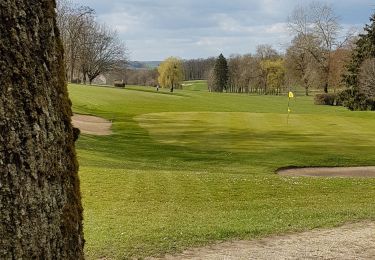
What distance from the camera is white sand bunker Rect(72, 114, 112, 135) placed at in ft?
102

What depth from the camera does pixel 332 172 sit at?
21.0 m

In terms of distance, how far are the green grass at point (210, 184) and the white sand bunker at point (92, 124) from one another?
1.03 metres

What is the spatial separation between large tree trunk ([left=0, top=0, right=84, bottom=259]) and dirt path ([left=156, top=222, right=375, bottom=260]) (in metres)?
5.36

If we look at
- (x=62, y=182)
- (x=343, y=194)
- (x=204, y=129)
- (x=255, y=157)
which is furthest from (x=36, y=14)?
(x=204, y=129)

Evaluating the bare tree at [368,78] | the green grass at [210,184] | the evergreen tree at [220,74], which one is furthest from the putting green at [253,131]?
the evergreen tree at [220,74]

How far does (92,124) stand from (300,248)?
28.1 meters

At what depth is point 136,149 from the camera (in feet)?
83.2

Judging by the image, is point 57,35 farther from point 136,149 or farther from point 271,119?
point 271,119

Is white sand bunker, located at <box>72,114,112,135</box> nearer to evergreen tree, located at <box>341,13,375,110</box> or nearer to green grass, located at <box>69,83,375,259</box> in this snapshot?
green grass, located at <box>69,83,375,259</box>

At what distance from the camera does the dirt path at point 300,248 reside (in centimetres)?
795

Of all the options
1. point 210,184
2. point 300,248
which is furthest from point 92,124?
point 300,248

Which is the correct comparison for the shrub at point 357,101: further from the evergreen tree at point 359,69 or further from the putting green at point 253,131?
the putting green at point 253,131

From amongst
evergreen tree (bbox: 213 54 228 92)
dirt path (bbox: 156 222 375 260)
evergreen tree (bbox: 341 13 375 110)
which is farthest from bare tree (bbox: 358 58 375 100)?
evergreen tree (bbox: 213 54 228 92)

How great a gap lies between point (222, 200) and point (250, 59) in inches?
4236
